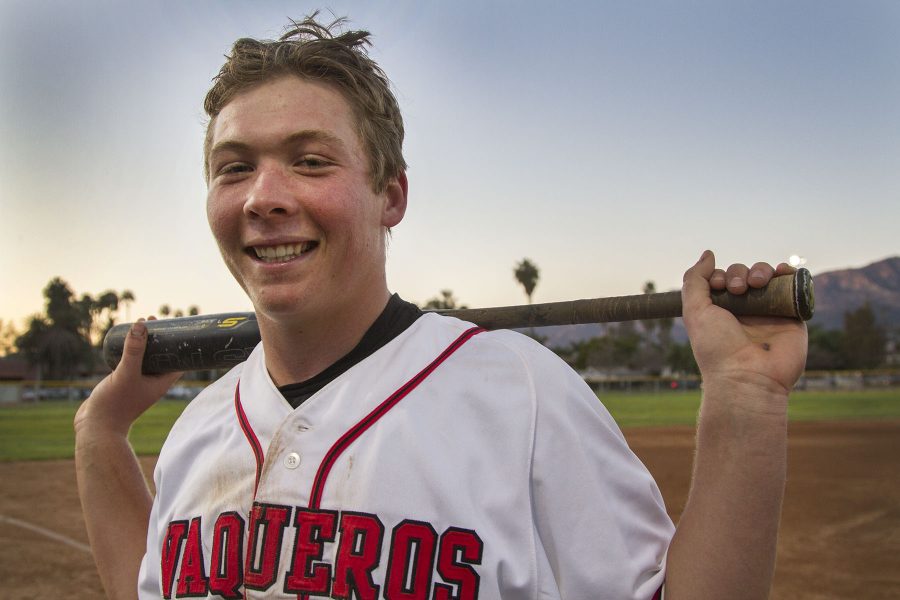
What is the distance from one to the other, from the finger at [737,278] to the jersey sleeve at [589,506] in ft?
1.08

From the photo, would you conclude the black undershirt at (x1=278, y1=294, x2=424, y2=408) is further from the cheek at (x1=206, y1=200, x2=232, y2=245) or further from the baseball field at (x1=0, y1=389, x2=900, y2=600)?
the baseball field at (x1=0, y1=389, x2=900, y2=600)

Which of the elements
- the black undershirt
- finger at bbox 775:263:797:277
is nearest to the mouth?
the black undershirt

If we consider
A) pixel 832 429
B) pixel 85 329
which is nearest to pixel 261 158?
pixel 832 429

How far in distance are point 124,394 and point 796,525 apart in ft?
24.1

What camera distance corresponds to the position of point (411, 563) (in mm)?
1230

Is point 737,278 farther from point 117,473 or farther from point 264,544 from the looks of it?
point 117,473

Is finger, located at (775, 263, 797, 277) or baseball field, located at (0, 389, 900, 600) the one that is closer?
finger, located at (775, 263, 797, 277)

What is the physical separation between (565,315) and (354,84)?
2.50ft

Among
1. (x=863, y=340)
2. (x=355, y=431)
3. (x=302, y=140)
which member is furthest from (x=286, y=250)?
(x=863, y=340)

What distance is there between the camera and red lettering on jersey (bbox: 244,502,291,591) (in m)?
1.32

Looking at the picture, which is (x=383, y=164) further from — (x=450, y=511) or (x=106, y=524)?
(x=106, y=524)

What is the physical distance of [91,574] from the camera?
18.9ft

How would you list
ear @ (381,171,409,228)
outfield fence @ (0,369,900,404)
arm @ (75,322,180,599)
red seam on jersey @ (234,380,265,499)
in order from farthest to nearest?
outfield fence @ (0,369,900,404)
arm @ (75,322,180,599)
ear @ (381,171,409,228)
red seam on jersey @ (234,380,265,499)

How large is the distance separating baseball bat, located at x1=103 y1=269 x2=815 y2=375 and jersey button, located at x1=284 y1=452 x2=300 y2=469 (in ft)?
2.15
